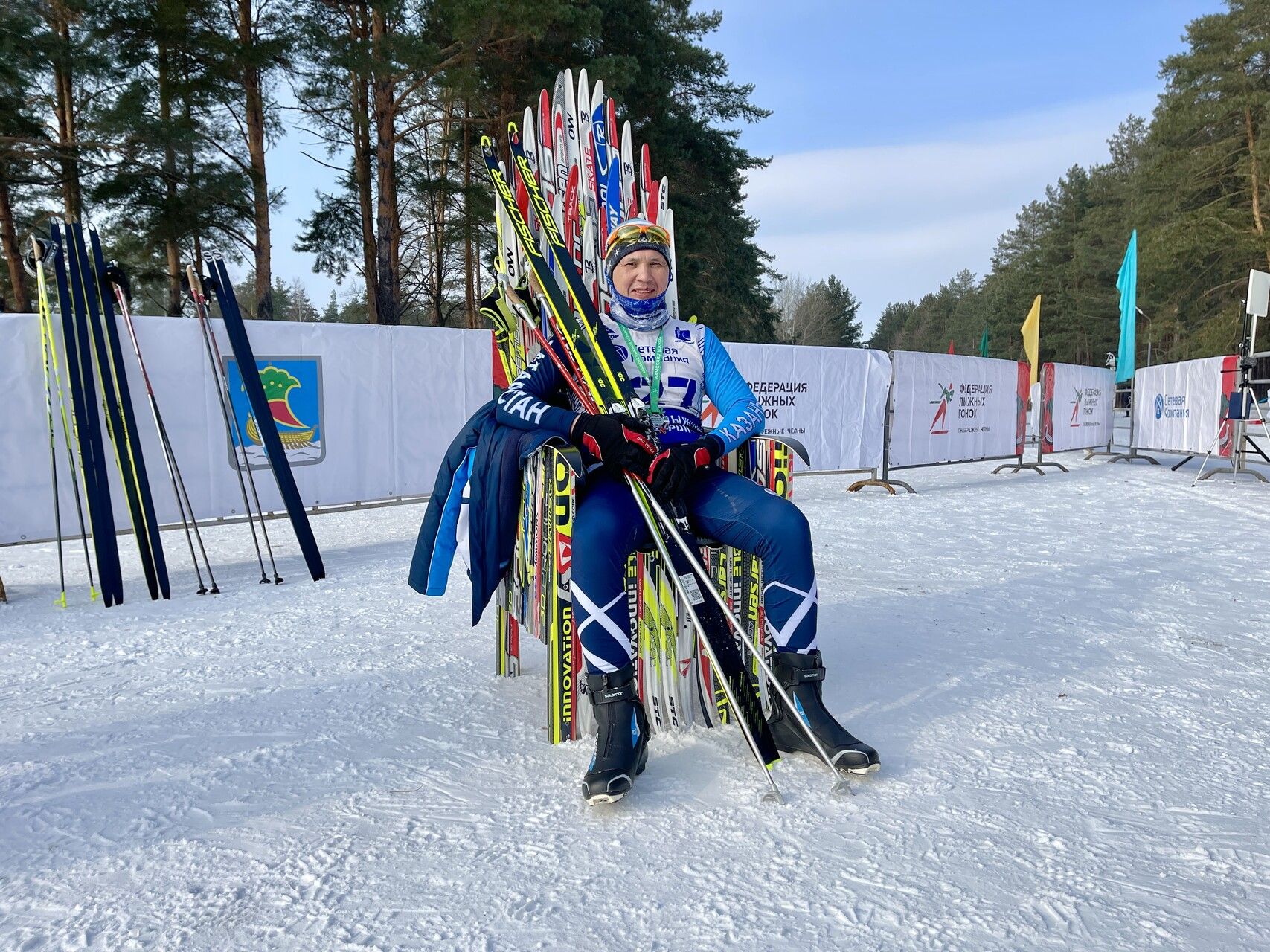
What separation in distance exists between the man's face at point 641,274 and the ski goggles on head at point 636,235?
0.06 meters

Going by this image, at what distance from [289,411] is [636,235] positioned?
401 centimetres

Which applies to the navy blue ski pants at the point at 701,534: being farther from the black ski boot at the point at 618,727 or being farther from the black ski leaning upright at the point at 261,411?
the black ski leaning upright at the point at 261,411

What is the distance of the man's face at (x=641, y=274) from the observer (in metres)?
2.82

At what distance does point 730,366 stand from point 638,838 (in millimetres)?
1667

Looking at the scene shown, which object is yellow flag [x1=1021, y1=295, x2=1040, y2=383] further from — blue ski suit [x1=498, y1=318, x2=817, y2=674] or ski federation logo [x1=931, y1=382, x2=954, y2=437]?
blue ski suit [x1=498, y1=318, x2=817, y2=674]

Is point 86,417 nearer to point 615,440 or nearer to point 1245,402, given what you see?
point 615,440

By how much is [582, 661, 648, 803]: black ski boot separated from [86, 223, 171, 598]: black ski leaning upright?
3112mm

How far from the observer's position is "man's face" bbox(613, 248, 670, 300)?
2818 mm

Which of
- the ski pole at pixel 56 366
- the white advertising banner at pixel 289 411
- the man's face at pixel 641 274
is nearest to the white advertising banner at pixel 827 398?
the white advertising banner at pixel 289 411

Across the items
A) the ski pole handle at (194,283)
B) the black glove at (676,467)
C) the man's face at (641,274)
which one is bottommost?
the black glove at (676,467)

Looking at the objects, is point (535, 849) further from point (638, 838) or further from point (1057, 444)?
point (1057, 444)

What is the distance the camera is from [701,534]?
2523 mm

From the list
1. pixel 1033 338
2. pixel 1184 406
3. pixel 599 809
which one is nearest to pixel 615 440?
pixel 599 809

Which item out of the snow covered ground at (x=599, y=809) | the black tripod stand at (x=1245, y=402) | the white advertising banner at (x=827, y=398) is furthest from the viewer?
the black tripod stand at (x=1245, y=402)
